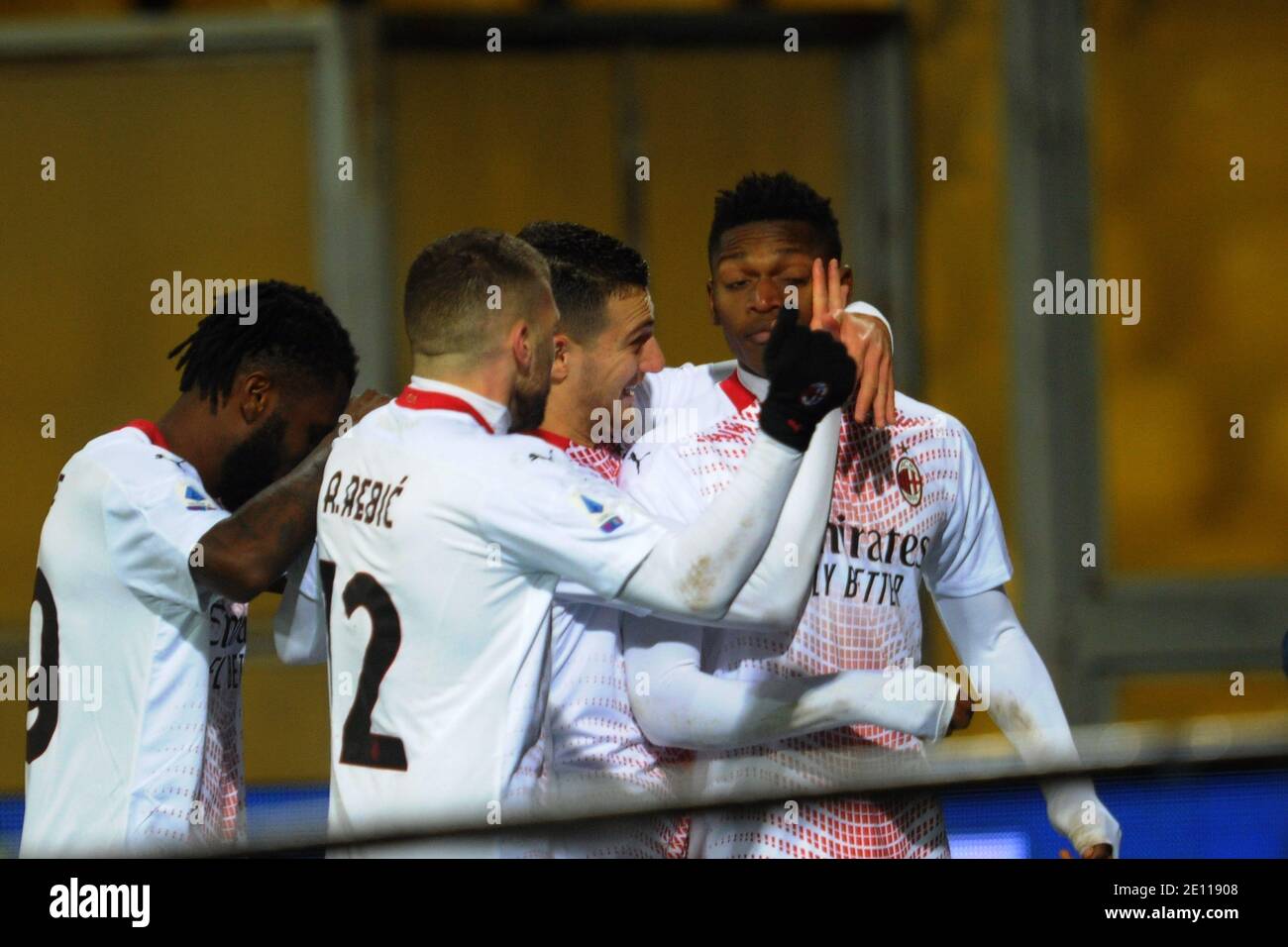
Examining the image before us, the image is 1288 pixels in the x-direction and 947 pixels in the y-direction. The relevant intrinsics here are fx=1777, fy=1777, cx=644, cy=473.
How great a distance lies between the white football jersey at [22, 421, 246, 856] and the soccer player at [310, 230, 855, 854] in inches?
18.8

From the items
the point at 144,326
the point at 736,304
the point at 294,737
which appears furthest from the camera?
the point at 144,326

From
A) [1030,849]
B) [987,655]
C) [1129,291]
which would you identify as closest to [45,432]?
[1129,291]

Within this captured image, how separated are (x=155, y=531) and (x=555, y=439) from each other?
756mm

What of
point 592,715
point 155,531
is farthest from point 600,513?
point 155,531

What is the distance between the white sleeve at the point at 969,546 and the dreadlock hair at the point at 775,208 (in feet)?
1.47

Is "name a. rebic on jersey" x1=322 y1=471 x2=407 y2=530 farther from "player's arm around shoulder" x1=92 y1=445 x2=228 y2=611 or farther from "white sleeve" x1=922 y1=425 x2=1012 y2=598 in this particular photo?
"white sleeve" x1=922 y1=425 x2=1012 y2=598

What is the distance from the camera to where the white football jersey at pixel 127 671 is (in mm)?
3229

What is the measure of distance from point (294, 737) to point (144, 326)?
1.85 metres

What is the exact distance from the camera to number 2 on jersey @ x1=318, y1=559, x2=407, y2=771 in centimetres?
282

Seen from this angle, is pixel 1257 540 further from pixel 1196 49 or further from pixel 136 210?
pixel 136 210

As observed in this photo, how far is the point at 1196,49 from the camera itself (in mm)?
7242

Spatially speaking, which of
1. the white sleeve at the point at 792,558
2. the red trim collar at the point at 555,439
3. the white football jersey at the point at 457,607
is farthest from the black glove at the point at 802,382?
the red trim collar at the point at 555,439

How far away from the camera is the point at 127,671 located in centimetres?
326
